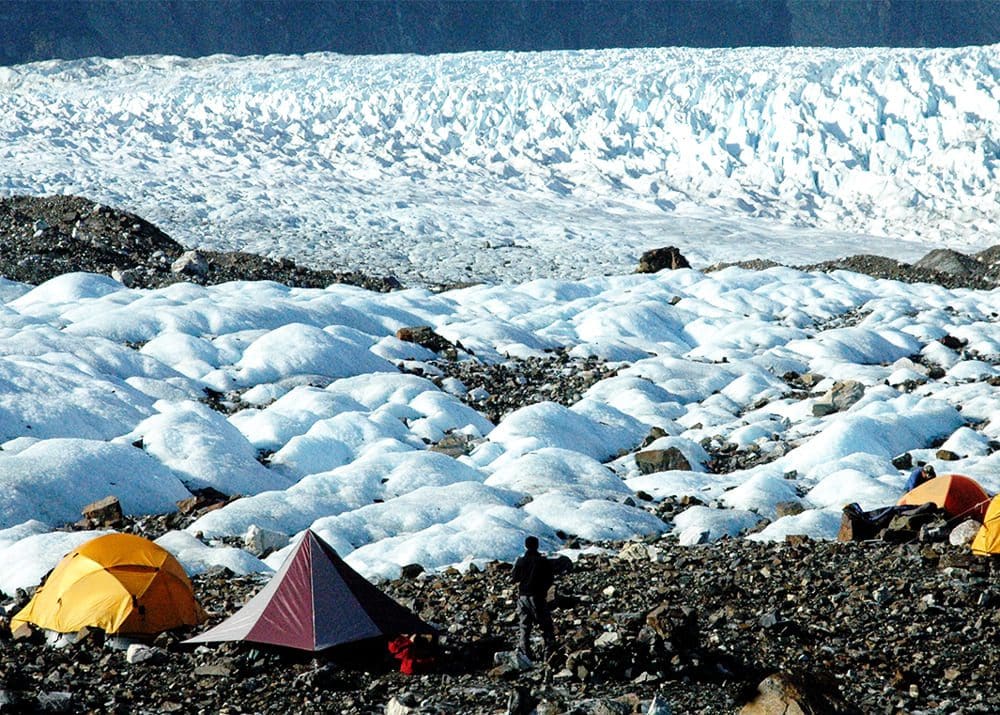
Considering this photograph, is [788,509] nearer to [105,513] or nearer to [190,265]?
[105,513]

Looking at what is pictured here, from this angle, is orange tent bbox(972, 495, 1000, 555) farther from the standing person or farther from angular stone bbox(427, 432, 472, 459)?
angular stone bbox(427, 432, 472, 459)

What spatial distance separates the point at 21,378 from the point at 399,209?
27736 mm

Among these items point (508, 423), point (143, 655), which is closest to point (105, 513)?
point (143, 655)

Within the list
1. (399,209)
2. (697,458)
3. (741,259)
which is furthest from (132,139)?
(697,458)

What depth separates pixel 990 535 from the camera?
35.4ft

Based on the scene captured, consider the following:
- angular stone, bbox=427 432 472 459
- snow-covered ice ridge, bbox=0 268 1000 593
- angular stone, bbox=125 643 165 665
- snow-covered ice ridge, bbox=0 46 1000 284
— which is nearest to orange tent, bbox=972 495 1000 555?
snow-covered ice ridge, bbox=0 268 1000 593

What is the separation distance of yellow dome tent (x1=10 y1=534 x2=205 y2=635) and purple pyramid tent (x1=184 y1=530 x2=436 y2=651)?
1.83 feet

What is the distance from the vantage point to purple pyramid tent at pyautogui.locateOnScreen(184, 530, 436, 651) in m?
8.41

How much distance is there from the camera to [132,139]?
5016 cm

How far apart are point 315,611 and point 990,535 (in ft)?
21.9

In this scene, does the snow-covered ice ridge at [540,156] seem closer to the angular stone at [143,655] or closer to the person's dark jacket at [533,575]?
the angular stone at [143,655]

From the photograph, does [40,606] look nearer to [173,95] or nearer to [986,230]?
[986,230]

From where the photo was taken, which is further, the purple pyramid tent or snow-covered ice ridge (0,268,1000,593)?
snow-covered ice ridge (0,268,1000,593)

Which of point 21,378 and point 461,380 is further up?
point 21,378
